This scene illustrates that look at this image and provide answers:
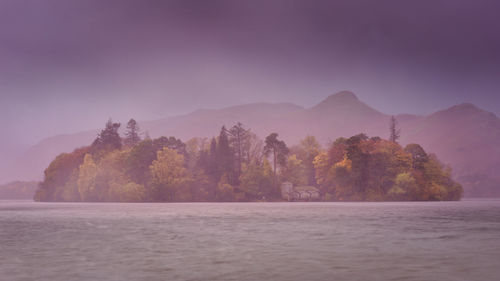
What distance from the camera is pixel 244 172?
5669 inches

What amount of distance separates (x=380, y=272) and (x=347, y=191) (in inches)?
4376

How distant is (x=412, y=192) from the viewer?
11900cm

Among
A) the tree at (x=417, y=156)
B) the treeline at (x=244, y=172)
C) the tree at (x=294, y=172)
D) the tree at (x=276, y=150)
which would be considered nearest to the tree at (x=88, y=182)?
the treeline at (x=244, y=172)

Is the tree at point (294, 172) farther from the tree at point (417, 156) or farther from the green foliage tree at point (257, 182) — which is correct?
the tree at point (417, 156)

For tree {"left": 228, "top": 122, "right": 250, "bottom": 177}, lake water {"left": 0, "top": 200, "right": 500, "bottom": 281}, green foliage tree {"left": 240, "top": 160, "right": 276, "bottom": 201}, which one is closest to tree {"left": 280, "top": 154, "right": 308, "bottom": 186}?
green foliage tree {"left": 240, "top": 160, "right": 276, "bottom": 201}

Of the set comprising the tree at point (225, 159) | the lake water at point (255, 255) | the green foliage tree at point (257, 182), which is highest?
the tree at point (225, 159)

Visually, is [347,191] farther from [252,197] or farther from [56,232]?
[56,232]

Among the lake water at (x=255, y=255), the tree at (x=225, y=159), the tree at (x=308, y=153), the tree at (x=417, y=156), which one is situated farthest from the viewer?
the tree at (x=308, y=153)

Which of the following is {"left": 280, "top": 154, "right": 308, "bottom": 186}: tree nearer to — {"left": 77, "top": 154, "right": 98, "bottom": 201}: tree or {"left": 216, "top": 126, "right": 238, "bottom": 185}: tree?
{"left": 216, "top": 126, "right": 238, "bottom": 185}: tree

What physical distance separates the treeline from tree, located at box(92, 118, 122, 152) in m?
0.39

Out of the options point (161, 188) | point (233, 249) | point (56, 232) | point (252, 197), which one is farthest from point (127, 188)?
point (233, 249)

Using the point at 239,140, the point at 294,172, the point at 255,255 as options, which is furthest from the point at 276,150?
the point at 255,255

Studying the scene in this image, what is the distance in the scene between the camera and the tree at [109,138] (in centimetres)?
17038

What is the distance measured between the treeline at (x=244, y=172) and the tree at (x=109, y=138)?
39cm
